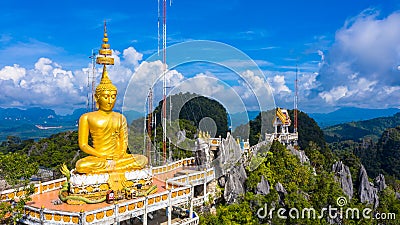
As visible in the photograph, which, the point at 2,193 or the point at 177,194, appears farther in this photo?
the point at 177,194

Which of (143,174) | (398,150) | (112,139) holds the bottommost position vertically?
(398,150)

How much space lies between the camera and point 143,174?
13.4 meters

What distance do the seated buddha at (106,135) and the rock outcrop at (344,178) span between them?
12.4 meters

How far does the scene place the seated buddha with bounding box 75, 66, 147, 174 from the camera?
522 inches

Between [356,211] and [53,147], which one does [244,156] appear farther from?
[53,147]

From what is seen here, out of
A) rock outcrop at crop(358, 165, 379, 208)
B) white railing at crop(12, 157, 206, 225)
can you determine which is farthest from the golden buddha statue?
rock outcrop at crop(358, 165, 379, 208)

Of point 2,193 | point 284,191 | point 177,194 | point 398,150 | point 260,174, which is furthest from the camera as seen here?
point 398,150

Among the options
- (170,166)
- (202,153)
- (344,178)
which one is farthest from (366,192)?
(170,166)

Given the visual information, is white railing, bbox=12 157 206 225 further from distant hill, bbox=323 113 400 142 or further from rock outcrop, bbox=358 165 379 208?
distant hill, bbox=323 113 400 142

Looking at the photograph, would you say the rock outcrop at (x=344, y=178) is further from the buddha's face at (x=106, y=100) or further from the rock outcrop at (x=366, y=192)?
the buddha's face at (x=106, y=100)

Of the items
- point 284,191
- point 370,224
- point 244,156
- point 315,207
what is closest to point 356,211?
point 370,224

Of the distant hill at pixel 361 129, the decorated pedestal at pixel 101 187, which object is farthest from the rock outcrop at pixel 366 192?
the distant hill at pixel 361 129

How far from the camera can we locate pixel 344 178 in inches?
827

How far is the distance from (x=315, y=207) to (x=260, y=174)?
3.08 metres
